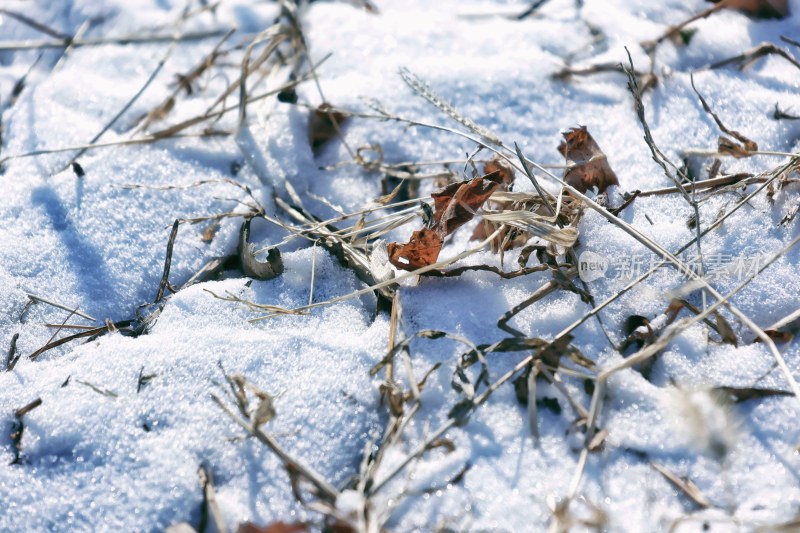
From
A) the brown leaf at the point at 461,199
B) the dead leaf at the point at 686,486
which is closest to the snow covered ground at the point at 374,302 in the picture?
the dead leaf at the point at 686,486

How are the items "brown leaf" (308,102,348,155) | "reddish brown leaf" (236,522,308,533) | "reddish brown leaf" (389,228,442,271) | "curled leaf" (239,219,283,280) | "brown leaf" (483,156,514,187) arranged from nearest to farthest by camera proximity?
"reddish brown leaf" (236,522,308,533) < "reddish brown leaf" (389,228,442,271) < "curled leaf" (239,219,283,280) < "brown leaf" (483,156,514,187) < "brown leaf" (308,102,348,155)

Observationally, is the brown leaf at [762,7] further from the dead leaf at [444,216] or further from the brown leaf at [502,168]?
the dead leaf at [444,216]

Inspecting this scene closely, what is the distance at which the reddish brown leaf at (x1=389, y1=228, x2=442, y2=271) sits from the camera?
1396mm

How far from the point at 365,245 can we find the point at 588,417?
1.96 ft

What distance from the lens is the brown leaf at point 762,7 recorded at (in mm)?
2098

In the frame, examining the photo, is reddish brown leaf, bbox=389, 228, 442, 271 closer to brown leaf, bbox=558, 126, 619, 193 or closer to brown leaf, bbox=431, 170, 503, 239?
brown leaf, bbox=431, 170, 503, 239

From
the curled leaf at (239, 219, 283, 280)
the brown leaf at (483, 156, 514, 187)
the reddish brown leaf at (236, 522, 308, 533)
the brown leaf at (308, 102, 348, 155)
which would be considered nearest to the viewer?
the reddish brown leaf at (236, 522, 308, 533)

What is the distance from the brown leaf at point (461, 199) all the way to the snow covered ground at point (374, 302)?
0.11 metres

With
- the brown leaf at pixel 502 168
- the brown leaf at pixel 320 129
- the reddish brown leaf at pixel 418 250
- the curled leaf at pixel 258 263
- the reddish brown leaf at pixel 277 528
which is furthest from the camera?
the brown leaf at pixel 320 129

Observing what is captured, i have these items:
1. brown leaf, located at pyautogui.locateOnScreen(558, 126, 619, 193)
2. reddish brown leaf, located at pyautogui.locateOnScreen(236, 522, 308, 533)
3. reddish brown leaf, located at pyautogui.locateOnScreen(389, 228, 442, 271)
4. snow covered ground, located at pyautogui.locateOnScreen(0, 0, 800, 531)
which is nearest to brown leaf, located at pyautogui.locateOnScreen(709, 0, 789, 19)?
snow covered ground, located at pyautogui.locateOnScreen(0, 0, 800, 531)

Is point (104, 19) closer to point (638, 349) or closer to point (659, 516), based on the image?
point (638, 349)

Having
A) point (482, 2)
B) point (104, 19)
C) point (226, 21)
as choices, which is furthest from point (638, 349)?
point (104, 19)

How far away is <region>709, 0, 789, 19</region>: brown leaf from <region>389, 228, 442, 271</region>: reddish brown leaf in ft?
4.56

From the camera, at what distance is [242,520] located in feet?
3.67
